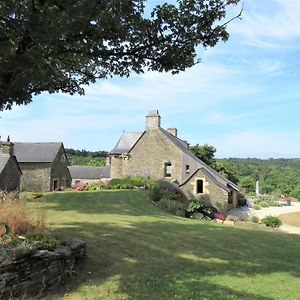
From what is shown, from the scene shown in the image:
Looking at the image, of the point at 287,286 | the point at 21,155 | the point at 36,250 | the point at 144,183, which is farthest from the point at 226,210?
the point at 36,250

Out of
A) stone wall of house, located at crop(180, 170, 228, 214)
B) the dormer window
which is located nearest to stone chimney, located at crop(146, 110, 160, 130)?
the dormer window

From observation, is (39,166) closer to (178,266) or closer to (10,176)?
(10,176)

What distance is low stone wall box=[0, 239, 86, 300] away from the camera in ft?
19.0

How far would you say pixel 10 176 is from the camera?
88.7 ft

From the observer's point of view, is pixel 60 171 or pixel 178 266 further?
pixel 60 171

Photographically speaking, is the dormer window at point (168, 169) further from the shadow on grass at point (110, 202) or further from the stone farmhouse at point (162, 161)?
the shadow on grass at point (110, 202)

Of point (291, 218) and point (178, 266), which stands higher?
point (178, 266)

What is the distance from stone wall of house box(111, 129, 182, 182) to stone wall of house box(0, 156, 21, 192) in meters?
12.0

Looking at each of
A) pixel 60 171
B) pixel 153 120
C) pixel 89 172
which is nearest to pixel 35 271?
pixel 153 120

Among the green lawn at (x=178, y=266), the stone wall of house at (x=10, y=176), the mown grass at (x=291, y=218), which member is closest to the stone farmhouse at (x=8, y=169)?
the stone wall of house at (x=10, y=176)

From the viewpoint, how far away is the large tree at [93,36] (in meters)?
5.92

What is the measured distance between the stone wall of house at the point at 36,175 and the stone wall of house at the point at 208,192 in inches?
505

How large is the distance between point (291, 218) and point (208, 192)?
261 inches

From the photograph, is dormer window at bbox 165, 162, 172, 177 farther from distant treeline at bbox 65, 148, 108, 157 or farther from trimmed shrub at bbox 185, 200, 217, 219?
distant treeline at bbox 65, 148, 108, 157
